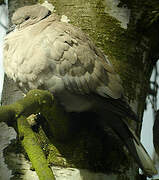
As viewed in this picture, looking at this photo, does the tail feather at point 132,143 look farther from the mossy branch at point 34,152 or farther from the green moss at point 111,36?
the mossy branch at point 34,152

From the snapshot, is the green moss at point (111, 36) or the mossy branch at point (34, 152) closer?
the mossy branch at point (34, 152)

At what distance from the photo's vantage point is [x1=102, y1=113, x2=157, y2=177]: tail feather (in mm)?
2025

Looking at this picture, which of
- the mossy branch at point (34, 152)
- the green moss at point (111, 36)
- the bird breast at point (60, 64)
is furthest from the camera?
the green moss at point (111, 36)

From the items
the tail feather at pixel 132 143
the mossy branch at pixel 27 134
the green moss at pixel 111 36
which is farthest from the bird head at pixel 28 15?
the mossy branch at pixel 27 134

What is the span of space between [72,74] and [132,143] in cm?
47

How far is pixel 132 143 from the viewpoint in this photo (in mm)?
2086

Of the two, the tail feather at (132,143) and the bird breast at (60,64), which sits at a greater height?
the bird breast at (60,64)

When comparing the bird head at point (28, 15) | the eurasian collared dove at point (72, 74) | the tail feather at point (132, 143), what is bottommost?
the tail feather at point (132, 143)

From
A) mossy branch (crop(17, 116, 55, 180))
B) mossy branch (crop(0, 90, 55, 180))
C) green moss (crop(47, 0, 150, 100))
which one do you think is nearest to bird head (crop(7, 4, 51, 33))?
green moss (crop(47, 0, 150, 100))

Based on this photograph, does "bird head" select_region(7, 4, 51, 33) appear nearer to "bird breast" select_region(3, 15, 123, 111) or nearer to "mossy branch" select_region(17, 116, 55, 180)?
"bird breast" select_region(3, 15, 123, 111)

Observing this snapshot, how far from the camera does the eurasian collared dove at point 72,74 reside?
2.01 metres

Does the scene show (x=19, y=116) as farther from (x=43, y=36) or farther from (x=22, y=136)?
(x=43, y=36)

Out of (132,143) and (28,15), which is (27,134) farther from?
(28,15)

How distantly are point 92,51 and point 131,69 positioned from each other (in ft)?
0.96
